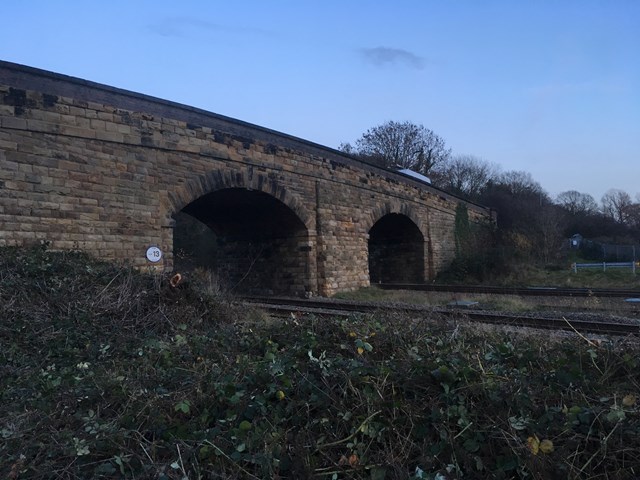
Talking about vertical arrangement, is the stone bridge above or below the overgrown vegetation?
above

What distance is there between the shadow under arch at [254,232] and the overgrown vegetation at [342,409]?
954 centimetres

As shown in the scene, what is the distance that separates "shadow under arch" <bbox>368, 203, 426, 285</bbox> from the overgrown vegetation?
738 inches

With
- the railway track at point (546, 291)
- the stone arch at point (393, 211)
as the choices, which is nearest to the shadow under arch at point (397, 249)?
the stone arch at point (393, 211)

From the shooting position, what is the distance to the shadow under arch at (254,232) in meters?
15.3

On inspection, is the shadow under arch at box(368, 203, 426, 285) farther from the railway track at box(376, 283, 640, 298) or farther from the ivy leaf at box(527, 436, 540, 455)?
the ivy leaf at box(527, 436, 540, 455)

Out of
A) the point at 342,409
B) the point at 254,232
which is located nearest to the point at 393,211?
the point at 254,232

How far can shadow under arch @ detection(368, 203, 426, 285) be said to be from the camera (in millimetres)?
24250

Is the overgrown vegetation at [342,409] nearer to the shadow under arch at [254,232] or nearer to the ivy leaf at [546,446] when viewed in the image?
the ivy leaf at [546,446]

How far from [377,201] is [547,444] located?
18.6 metres

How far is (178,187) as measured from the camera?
13.3 m

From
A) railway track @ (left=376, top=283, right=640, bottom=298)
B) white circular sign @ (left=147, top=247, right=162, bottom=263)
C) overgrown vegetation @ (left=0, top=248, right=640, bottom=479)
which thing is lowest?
railway track @ (left=376, top=283, right=640, bottom=298)

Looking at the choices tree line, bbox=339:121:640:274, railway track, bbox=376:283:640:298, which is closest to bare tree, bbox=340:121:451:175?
tree line, bbox=339:121:640:274

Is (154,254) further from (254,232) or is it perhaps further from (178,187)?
(254,232)

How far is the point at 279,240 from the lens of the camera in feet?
61.2
